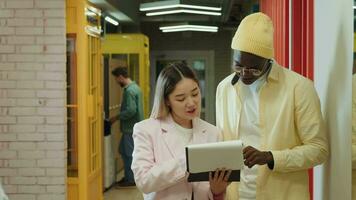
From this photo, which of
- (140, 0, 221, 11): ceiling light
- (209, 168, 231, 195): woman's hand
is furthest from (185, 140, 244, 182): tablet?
(140, 0, 221, 11): ceiling light

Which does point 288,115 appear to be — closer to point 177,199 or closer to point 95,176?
point 177,199

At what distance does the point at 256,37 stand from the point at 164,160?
611mm

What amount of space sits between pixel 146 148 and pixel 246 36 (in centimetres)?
60

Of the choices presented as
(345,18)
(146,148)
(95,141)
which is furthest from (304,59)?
(95,141)

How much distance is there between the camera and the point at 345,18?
6.41ft

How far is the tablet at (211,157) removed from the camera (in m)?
1.75

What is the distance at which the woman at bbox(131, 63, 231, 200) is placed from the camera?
1879 mm

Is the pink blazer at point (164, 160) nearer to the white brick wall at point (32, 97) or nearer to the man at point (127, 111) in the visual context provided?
the white brick wall at point (32, 97)

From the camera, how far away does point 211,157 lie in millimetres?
1777

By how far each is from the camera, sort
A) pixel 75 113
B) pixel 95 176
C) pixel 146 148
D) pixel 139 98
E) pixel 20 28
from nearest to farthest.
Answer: pixel 146 148 → pixel 20 28 → pixel 75 113 → pixel 95 176 → pixel 139 98

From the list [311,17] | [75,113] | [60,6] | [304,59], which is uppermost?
[60,6]

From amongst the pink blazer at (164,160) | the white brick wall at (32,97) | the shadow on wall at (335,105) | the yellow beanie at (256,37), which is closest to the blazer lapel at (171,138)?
the pink blazer at (164,160)

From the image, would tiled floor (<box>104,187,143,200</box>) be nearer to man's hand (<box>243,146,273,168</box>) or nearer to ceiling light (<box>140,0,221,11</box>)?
ceiling light (<box>140,0,221,11</box>)

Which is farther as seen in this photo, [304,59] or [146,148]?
[304,59]
